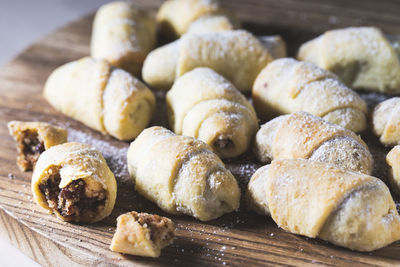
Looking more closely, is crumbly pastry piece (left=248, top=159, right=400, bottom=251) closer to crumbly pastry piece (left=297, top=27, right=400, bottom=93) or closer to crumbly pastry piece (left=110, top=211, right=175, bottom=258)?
crumbly pastry piece (left=110, top=211, right=175, bottom=258)

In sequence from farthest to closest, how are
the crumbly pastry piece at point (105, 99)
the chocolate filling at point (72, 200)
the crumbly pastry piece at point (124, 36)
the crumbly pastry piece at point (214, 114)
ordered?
the crumbly pastry piece at point (124, 36), the crumbly pastry piece at point (105, 99), the crumbly pastry piece at point (214, 114), the chocolate filling at point (72, 200)

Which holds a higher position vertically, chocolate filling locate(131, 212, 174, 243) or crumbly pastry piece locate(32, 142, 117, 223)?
crumbly pastry piece locate(32, 142, 117, 223)

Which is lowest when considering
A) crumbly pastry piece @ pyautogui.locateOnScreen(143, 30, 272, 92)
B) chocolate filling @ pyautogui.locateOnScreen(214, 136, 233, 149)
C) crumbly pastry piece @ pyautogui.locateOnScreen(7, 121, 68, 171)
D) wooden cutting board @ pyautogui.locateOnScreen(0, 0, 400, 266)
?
wooden cutting board @ pyautogui.locateOnScreen(0, 0, 400, 266)

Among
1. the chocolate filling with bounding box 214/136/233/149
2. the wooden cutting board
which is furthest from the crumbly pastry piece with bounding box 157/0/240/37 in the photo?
the chocolate filling with bounding box 214/136/233/149

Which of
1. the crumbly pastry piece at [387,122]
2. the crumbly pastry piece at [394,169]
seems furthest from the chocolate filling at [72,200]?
the crumbly pastry piece at [387,122]

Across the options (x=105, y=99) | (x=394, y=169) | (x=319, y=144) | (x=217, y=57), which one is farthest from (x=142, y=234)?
(x=217, y=57)

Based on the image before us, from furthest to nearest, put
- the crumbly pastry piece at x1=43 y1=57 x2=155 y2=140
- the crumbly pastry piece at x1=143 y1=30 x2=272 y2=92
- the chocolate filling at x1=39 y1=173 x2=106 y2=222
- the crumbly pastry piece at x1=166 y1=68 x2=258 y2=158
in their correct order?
the crumbly pastry piece at x1=143 y1=30 x2=272 y2=92 → the crumbly pastry piece at x1=43 y1=57 x2=155 y2=140 → the crumbly pastry piece at x1=166 y1=68 x2=258 y2=158 → the chocolate filling at x1=39 y1=173 x2=106 y2=222

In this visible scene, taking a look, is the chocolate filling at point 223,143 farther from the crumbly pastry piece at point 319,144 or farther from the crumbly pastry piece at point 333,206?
the crumbly pastry piece at point 333,206
